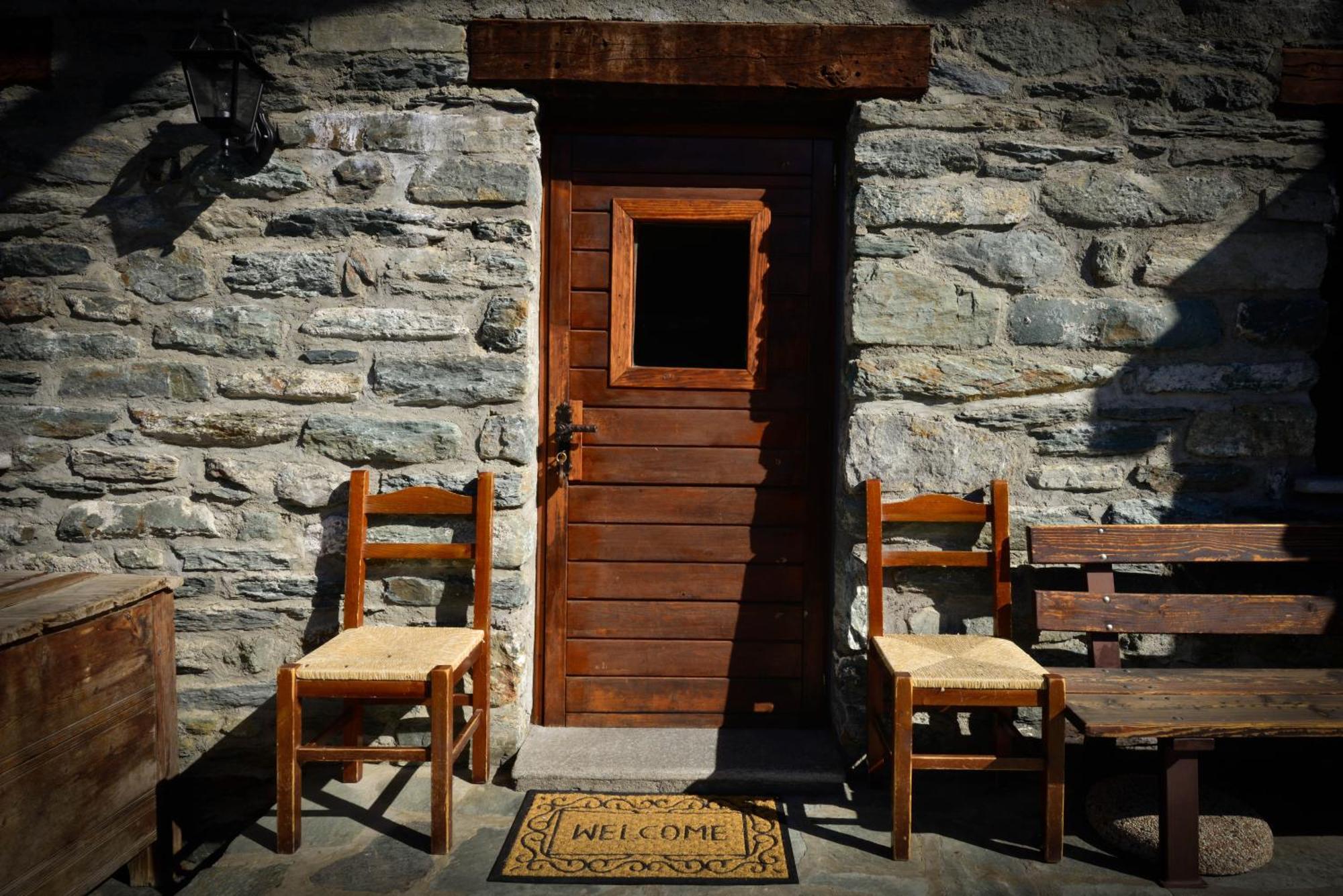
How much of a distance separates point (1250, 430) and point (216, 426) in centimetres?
335

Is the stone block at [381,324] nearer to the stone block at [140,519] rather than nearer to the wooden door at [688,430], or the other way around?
the wooden door at [688,430]

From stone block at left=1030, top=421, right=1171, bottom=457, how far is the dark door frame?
689 millimetres

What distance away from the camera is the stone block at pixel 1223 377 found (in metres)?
2.63

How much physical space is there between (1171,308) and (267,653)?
314 cm

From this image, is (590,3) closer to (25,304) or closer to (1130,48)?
(1130,48)

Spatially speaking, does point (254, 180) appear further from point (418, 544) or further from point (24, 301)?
point (418, 544)

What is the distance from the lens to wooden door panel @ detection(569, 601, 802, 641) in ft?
9.52

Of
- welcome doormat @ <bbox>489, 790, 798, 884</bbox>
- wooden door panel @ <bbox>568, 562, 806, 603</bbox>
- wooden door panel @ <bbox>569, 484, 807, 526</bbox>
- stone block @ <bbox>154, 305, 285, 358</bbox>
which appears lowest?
welcome doormat @ <bbox>489, 790, 798, 884</bbox>

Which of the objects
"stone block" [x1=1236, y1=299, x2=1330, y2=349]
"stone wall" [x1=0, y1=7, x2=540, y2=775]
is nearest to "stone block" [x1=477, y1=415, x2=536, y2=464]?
"stone wall" [x1=0, y1=7, x2=540, y2=775]

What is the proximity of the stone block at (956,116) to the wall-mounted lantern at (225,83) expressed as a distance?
6.28 feet

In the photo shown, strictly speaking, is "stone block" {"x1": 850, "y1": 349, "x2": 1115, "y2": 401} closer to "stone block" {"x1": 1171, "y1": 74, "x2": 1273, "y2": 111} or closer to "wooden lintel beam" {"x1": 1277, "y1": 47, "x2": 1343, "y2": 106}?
"stone block" {"x1": 1171, "y1": 74, "x2": 1273, "y2": 111}

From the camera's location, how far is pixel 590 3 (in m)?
2.65

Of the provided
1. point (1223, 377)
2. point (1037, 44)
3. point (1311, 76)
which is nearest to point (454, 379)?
point (1037, 44)

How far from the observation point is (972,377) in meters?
2.63
